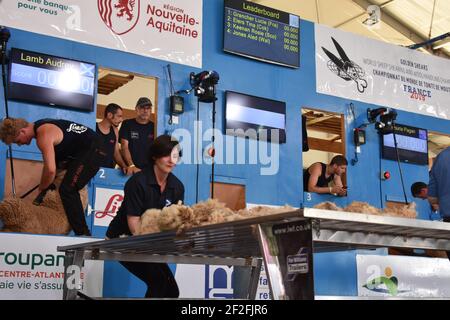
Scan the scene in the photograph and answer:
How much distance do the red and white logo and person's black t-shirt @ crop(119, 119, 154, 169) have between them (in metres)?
0.92

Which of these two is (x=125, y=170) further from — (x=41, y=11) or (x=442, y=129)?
(x=442, y=129)

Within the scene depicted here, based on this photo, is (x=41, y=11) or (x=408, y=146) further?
(x=408, y=146)

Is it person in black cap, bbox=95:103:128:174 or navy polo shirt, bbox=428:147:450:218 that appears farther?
person in black cap, bbox=95:103:128:174

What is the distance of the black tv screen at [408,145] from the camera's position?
759 centimetres

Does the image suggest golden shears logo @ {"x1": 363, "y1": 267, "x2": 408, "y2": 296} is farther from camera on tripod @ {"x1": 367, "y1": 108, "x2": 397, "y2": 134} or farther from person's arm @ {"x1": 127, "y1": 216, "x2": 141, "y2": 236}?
person's arm @ {"x1": 127, "y1": 216, "x2": 141, "y2": 236}

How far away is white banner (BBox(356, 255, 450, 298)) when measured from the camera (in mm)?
6809

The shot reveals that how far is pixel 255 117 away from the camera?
6.41m

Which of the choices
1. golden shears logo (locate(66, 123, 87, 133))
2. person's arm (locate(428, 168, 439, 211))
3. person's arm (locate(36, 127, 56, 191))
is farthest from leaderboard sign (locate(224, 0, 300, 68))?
person's arm (locate(428, 168, 439, 211))

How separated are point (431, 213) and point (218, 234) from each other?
595cm

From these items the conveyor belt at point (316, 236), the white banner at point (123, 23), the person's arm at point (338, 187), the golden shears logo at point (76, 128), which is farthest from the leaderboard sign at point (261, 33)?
the conveyor belt at point (316, 236)

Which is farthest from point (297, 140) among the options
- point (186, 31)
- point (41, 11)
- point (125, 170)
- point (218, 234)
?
point (218, 234)

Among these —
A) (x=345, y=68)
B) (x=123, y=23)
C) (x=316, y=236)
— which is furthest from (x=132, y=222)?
(x=345, y=68)

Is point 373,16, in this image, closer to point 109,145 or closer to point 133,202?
point 109,145
